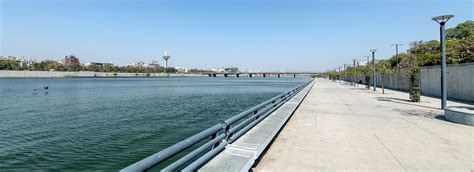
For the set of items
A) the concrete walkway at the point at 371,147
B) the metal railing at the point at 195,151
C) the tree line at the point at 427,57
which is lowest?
the concrete walkway at the point at 371,147

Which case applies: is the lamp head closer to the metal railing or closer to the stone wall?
the stone wall

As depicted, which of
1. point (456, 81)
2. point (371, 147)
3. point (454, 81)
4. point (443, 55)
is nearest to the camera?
point (371, 147)

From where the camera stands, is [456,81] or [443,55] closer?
[443,55]

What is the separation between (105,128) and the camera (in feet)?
47.6

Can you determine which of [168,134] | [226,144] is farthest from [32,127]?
[226,144]

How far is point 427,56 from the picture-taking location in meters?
50.3

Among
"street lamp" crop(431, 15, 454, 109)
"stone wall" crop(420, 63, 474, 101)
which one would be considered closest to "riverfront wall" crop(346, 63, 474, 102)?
"stone wall" crop(420, 63, 474, 101)

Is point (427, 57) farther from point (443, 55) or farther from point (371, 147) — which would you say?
point (371, 147)

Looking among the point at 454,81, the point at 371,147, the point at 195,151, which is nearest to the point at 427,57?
the point at 454,81

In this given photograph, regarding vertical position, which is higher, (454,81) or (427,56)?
(427,56)

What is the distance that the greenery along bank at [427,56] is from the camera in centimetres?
2439

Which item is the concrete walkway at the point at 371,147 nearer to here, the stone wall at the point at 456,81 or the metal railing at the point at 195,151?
the metal railing at the point at 195,151

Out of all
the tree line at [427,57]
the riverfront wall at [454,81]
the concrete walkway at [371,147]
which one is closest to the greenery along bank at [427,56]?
the tree line at [427,57]

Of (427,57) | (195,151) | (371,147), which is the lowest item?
(371,147)
